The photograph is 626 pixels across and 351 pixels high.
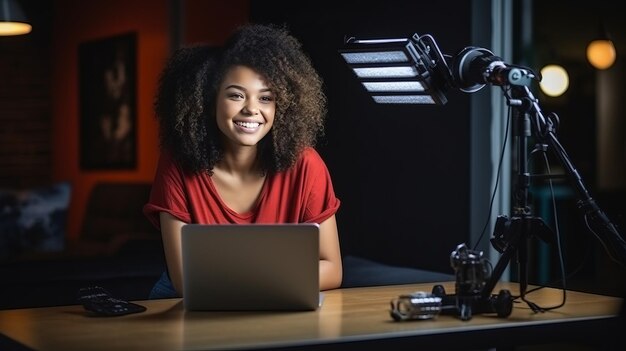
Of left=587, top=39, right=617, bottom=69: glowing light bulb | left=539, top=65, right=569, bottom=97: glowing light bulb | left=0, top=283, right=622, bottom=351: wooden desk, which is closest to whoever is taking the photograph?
left=0, top=283, right=622, bottom=351: wooden desk

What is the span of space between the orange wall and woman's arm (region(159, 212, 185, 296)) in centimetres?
366

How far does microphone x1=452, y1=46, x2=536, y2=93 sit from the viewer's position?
2.16m

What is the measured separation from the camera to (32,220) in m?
5.56

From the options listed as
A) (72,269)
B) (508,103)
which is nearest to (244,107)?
(508,103)

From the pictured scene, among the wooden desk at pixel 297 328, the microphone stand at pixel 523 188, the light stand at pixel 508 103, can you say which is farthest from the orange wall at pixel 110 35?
the wooden desk at pixel 297 328

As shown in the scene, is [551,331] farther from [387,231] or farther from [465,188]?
[387,231]

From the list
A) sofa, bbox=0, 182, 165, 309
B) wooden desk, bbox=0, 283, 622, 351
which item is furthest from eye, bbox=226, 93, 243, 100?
sofa, bbox=0, 182, 165, 309

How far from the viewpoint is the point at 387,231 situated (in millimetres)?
4582

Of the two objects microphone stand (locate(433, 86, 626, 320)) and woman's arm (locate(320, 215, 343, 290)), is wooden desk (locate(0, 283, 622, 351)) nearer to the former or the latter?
microphone stand (locate(433, 86, 626, 320))

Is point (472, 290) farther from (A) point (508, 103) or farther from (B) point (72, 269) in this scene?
(B) point (72, 269)

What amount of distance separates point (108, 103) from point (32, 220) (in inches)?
91.7

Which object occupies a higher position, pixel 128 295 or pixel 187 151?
pixel 187 151

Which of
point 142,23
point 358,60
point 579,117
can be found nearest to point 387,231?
point 579,117

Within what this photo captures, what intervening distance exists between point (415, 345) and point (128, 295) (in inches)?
80.5
